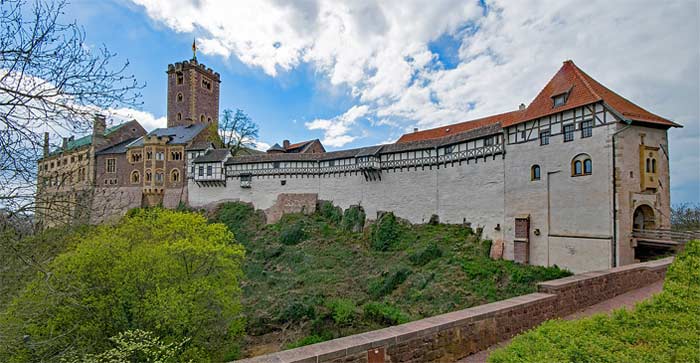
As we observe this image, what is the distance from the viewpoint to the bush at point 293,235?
2619 cm

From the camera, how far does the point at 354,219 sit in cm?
2644

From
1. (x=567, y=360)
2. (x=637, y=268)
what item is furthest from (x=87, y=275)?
(x=637, y=268)

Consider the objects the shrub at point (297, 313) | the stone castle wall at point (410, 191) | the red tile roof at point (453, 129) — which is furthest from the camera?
the red tile roof at point (453, 129)

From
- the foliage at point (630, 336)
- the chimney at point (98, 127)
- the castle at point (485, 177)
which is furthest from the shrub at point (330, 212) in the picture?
the foliage at point (630, 336)

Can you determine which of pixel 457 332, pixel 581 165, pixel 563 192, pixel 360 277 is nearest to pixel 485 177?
pixel 563 192

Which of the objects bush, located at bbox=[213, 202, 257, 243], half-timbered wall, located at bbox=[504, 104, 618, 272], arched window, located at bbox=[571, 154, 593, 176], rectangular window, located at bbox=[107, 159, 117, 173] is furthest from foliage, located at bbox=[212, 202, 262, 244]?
arched window, located at bbox=[571, 154, 593, 176]

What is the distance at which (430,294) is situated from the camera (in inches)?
638

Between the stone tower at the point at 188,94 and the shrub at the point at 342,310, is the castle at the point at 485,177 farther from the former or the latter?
the shrub at the point at 342,310

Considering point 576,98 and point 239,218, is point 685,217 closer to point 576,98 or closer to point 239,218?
point 576,98

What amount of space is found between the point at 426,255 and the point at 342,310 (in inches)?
225

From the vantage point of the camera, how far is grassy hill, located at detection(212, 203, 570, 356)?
15.7m

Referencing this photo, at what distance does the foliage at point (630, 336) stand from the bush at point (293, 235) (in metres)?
23.5

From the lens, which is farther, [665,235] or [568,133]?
[568,133]

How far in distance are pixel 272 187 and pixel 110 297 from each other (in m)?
20.8
